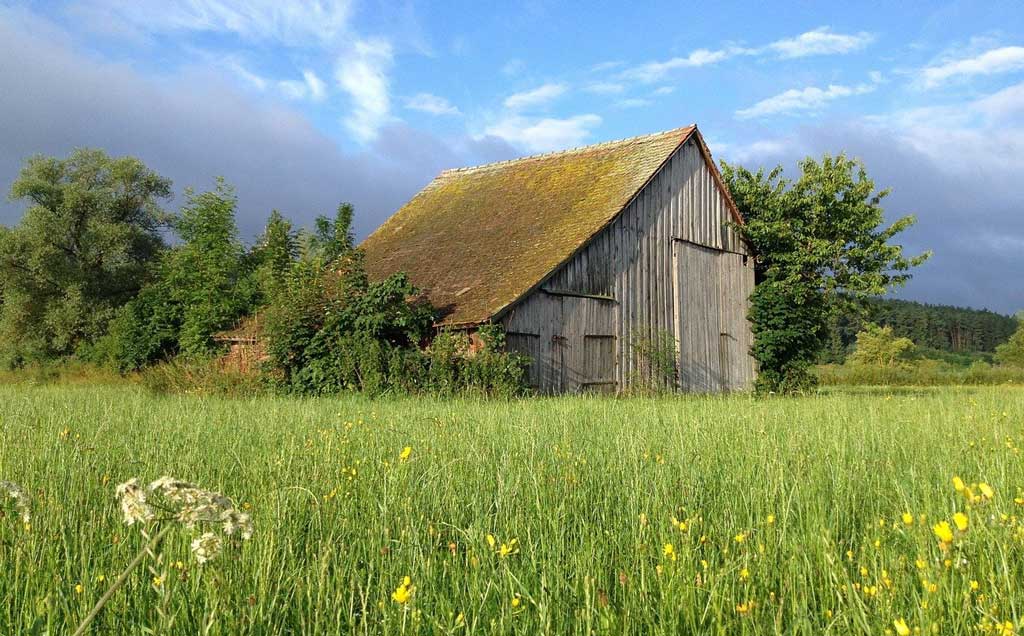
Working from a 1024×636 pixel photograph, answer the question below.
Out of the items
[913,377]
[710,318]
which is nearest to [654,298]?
[710,318]

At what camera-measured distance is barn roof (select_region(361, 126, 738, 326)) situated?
61.5 feet

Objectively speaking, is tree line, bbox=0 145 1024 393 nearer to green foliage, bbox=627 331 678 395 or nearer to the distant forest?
green foliage, bbox=627 331 678 395

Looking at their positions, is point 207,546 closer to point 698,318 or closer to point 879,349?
point 698,318

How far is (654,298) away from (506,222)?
15.8 ft

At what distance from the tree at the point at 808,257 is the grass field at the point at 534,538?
17692 millimetres

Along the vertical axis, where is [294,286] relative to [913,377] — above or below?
above

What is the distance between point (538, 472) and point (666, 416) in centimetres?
546

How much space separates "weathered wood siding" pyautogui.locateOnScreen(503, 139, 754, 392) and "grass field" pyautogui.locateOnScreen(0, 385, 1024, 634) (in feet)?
37.1

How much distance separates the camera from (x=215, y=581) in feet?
9.11

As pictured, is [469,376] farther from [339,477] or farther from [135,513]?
[135,513]

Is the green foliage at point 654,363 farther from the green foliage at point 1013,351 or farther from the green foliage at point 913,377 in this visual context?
the green foliage at point 1013,351

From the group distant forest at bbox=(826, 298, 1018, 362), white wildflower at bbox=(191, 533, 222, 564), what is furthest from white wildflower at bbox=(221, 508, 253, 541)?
distant forest at bbox=(826, 298, 1018, 362)

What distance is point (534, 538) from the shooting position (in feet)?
12.1

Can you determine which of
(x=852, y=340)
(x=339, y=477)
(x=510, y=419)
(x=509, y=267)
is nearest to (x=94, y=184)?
(x=509, y=267)
